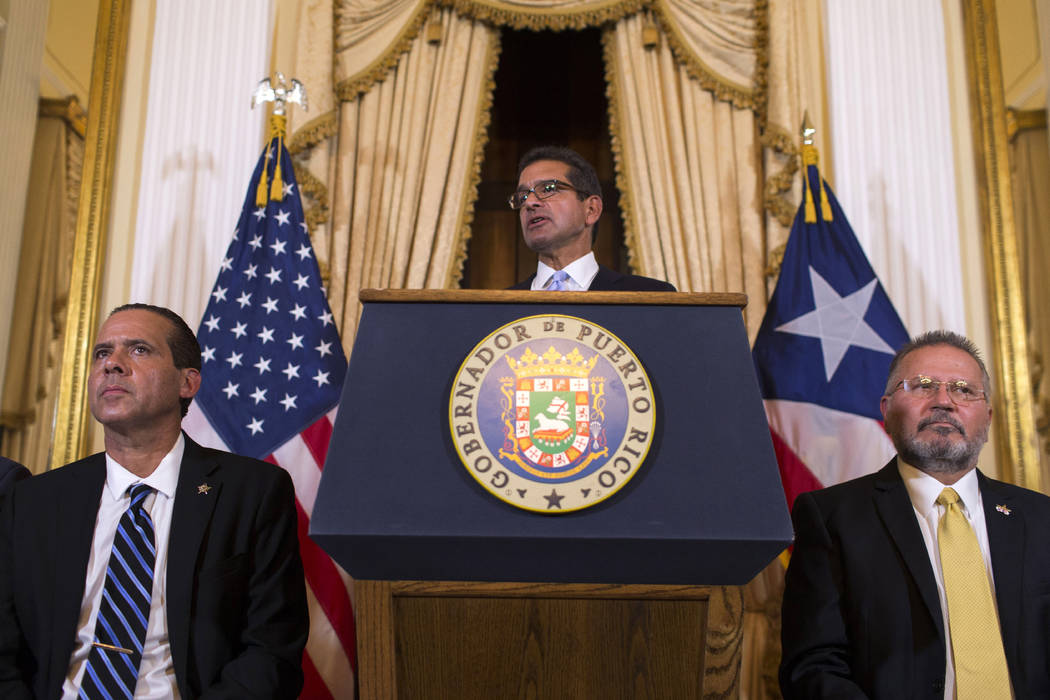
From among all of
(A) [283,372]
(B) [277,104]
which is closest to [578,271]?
(A) [283,372]

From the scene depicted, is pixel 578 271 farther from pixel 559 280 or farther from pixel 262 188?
pixel 262 188

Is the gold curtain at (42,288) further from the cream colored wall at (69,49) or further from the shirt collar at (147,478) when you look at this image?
the shirt collar at (147,478)

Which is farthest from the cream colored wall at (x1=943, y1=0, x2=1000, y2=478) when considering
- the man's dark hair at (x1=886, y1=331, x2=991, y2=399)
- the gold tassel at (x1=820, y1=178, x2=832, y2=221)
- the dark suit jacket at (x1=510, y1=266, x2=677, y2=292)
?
the dark suit jacket at (x1=510, y1=266, x2=677, y2=292)

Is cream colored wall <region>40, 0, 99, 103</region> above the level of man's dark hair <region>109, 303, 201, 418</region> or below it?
above

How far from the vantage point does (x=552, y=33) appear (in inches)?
191

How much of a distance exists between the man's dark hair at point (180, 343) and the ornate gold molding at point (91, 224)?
4.77 ft

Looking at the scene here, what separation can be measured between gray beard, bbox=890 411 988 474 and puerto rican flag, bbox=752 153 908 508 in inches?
34.7

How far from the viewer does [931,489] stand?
2432mm

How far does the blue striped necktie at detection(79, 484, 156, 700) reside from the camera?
2.11m

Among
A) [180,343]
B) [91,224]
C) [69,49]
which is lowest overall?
[180,343]

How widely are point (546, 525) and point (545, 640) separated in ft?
0.83

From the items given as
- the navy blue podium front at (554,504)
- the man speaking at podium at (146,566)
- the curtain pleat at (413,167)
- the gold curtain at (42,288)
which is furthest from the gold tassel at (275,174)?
the navy blue podium front at (554,504)

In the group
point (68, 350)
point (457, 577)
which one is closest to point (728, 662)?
point (457, 577)

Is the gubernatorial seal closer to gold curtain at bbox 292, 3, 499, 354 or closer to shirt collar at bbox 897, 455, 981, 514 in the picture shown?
shirt collar at bbox 897, 455, 981, 514
